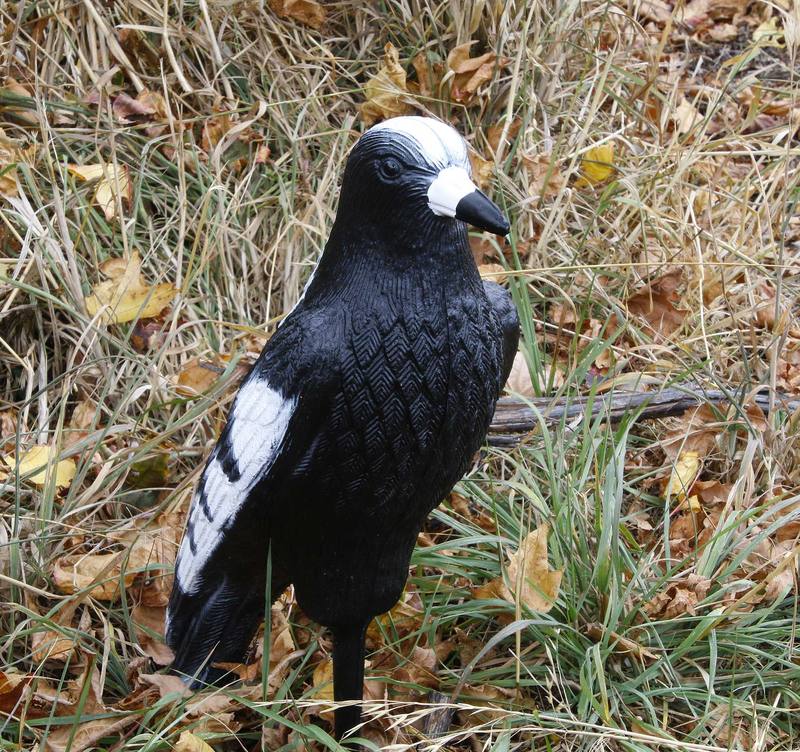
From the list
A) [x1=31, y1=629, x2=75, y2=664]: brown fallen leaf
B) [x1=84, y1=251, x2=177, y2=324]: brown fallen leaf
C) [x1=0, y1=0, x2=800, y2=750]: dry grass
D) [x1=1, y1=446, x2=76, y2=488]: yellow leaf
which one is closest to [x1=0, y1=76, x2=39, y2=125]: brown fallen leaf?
[x1=0, y1=0, x2=800, y2=750]: dry grass

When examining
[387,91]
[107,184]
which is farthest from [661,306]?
[107,184]

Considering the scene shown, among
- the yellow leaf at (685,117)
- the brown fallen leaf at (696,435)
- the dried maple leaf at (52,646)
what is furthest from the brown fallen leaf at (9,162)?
the yellow leaf at (685,117)

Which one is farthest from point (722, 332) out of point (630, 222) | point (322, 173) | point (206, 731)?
point (206, 731)

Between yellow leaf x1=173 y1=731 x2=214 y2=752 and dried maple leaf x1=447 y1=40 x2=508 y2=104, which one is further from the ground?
dried maple leaf x1=447 y1=40 x2=508 y2=104

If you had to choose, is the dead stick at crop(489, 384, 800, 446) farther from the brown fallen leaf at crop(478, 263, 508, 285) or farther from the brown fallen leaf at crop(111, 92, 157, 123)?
the brown fallen leaf at crop(111, 92, 157, 123)

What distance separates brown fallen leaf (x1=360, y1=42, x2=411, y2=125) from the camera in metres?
2.85

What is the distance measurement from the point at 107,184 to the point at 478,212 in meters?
1.69

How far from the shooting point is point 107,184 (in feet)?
8.75

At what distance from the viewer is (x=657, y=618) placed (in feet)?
6.50

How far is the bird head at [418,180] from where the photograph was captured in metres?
1.27

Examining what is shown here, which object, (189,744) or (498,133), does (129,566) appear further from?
(498,133)

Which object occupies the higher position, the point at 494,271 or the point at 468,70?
the point at 468,70

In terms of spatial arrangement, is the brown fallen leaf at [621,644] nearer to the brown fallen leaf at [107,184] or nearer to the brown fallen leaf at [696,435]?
the brown fallen leaf at [696,435]

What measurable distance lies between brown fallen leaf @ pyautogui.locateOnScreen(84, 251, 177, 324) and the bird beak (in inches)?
51.1
